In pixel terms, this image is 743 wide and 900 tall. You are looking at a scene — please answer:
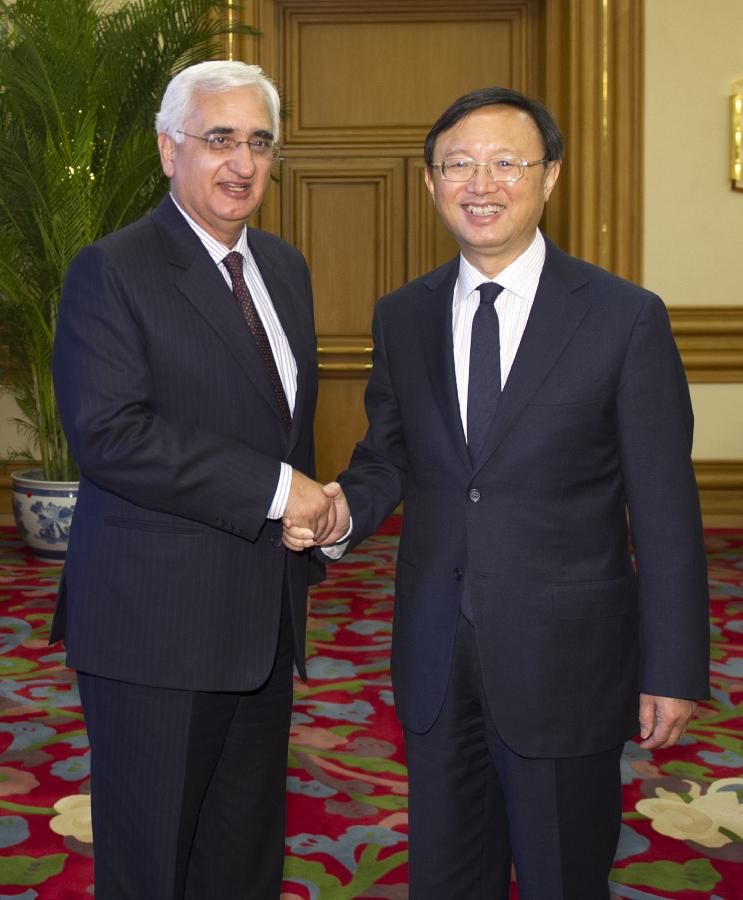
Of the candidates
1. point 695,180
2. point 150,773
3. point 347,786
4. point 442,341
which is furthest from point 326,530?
point 695,180

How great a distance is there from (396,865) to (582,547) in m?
1.27

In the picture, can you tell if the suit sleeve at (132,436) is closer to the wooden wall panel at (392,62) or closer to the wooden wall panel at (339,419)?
the wooden wall panel at (339,419)

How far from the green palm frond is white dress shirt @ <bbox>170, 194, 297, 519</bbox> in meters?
3.44

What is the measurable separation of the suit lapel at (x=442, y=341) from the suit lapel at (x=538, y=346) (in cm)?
7

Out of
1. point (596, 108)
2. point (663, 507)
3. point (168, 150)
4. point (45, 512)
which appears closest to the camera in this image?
point (663, 507)

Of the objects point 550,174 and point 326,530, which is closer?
point 550,174

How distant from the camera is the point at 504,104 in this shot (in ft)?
5.72

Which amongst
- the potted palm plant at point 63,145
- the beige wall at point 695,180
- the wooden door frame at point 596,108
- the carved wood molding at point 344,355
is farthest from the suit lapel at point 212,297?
the beige wall at point 695,180

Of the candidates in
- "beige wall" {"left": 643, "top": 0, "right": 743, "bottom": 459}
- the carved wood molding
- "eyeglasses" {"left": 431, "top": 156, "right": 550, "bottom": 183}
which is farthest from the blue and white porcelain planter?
"eyeglasses" {"left": 431, "top": 156, "right": 550, "bottom": 183}

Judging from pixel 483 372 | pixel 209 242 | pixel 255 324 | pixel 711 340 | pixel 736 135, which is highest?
pixel 736 135

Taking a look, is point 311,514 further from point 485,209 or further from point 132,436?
point 485,209

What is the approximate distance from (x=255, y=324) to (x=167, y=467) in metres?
0.37

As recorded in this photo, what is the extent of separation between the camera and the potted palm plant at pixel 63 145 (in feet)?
17.3

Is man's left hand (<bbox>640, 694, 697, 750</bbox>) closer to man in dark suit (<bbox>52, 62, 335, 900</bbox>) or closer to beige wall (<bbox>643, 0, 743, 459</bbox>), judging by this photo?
man in dark suit (<bbox>52, 62, 335, 900</bbox>)
